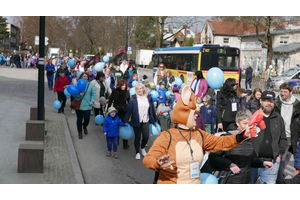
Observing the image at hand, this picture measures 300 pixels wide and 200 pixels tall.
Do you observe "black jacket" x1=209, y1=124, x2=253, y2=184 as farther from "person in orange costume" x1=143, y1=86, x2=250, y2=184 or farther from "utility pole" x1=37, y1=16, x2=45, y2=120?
"utility pole" x1=37, y1=16, x2=45, y2=120

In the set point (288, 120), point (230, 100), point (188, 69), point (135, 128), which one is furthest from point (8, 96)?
point (288, 120)

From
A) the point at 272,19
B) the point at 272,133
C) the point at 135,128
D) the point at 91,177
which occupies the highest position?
the point at 272,19

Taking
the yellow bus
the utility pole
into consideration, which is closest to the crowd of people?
the utility pole

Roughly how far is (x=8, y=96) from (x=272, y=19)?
26394 millimetres

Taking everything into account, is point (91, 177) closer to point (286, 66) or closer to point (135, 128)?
point (135, 128)

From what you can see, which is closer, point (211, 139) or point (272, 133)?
point (211, 139)

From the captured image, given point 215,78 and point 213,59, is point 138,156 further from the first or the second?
point 213,59

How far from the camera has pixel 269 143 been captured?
17.0 feet

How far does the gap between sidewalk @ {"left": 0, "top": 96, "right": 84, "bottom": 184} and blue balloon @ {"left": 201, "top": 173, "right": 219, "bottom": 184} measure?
10.0 ft

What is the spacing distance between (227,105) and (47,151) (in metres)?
4.18

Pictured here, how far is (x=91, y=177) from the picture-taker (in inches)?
279

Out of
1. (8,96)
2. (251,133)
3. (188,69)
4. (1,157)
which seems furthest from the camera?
(188,69)

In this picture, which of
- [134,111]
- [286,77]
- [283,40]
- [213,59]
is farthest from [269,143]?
[283,40]

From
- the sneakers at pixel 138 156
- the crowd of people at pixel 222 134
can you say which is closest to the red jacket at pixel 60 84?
the crowd of people at pixel 222 134
